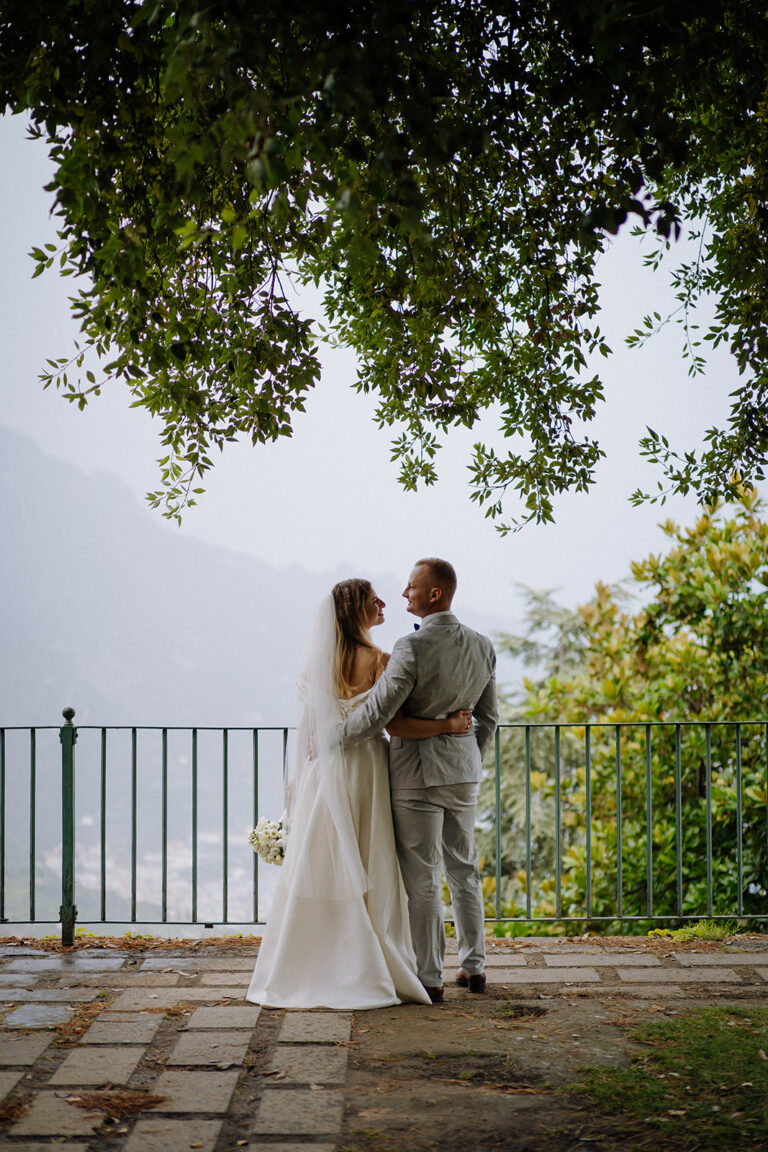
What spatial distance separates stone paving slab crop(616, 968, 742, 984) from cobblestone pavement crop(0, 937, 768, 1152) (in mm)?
16

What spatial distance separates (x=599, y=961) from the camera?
5684mm

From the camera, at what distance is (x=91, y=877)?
1009 inches

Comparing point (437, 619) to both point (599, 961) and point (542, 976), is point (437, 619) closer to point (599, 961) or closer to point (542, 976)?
point (542, 976)

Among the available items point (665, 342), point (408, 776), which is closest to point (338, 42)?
point (408, 776)

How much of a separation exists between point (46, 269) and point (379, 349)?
273 centimetres

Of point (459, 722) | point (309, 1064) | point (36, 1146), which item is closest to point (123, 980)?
point (309, 1064)

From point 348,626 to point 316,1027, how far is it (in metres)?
1.81

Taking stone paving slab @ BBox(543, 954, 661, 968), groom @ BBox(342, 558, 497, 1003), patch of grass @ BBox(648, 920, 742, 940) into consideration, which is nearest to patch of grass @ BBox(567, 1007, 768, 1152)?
groom @ BBox(342, 558, 497, 1003)

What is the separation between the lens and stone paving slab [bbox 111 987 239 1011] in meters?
4.75

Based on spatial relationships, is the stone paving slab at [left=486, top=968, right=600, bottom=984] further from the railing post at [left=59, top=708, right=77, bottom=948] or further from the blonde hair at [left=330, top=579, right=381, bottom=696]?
the railing post at [left=59, top=708, right=77, bottom=948]

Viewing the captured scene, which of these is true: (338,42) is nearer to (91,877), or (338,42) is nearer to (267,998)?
(267,998)

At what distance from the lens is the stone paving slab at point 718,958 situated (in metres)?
5.64

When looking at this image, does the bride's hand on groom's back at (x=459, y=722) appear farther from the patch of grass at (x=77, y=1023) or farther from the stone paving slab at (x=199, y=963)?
the patch of grass at (x=77, y=1023)

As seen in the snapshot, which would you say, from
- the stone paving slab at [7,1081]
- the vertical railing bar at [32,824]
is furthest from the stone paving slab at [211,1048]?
the vertical railing bar at [32,824]
